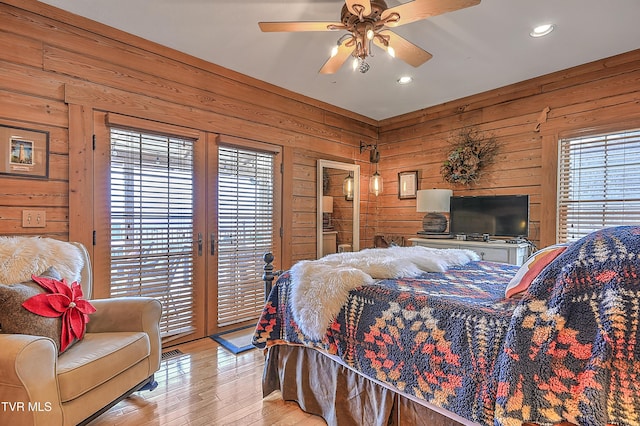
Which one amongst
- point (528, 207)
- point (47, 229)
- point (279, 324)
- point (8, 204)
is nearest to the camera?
point (279, 324)

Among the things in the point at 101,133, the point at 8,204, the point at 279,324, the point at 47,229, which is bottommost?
the point at 279,324

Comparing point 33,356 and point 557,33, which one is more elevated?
point 557,33

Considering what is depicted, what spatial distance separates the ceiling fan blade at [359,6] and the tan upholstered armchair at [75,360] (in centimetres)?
222

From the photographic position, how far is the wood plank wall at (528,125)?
3.09 m

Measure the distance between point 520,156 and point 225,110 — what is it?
3.31 m

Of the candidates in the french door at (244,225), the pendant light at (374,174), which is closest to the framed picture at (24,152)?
the french door at (244,225)

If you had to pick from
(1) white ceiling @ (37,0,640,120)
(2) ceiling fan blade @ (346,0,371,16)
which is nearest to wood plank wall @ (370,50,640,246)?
(1) white ceiling @ (37,0,640,120)

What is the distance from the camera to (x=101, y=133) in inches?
104

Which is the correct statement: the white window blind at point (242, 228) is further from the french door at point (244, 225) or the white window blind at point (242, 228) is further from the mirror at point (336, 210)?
the mirror at point (336, 210)

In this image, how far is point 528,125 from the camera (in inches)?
143

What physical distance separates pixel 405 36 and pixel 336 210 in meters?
2.39

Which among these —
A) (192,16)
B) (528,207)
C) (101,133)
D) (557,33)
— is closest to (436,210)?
(528,207)

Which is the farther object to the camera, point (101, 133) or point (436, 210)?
point (436, 210)

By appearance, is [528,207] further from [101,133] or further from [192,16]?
[101,133]
